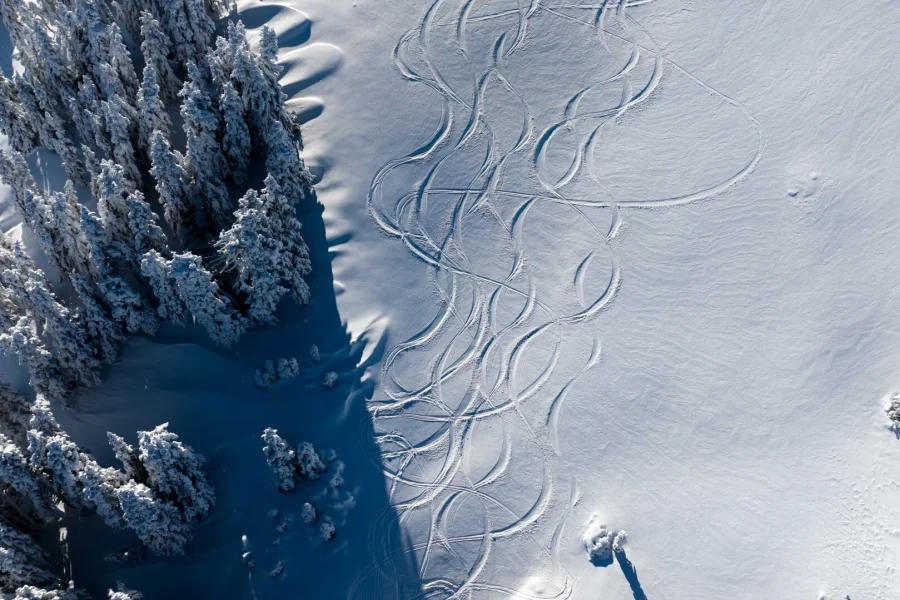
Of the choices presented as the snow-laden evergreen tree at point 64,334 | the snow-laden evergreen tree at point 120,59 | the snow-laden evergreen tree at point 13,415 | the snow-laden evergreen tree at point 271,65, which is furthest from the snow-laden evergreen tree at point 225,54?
the snow-laden evergreen tree at point 13,415

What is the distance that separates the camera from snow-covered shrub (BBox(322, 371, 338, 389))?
25.2 m

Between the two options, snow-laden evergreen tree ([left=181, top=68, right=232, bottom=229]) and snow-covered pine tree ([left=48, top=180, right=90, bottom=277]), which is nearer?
snow-covered pine tree ([left=48, top=180, right=90, bottom=277])

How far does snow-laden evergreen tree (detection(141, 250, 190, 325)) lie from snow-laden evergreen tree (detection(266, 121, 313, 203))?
518 cm

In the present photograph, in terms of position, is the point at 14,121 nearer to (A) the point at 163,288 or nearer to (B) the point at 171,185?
(B) the point at 171,185

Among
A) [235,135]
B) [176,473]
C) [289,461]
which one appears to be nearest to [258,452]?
[289,461]

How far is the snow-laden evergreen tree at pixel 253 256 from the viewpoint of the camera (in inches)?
917

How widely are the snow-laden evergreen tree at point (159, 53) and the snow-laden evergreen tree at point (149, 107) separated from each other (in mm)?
1376

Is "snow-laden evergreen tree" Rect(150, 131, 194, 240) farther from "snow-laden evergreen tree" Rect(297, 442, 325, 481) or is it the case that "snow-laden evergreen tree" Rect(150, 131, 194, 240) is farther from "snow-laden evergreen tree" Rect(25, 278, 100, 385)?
"snow-laden evergreen tree" Rect(297, 442, 325, 481)

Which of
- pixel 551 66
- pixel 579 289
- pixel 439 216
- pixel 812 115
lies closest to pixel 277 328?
pixel 439 216

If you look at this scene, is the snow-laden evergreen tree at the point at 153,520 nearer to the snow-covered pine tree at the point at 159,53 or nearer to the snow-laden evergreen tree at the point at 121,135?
the snow-laden evergreen tree at the point at 121,135

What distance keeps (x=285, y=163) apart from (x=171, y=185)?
13.2 ft

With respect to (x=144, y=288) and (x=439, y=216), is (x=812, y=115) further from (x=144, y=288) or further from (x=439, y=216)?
(x=144, y=288)

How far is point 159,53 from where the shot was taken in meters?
28.5

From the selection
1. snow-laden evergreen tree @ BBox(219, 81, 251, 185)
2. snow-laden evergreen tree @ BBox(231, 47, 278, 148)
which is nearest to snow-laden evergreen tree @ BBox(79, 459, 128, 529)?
snow-laden evergreen tree @ BBox(219, 81, 251, 185)
